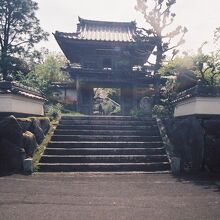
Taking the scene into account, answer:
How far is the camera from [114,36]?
2345cm

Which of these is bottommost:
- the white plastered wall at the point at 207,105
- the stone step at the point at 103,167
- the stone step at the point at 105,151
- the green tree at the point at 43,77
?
the stone step at the point at 103,167

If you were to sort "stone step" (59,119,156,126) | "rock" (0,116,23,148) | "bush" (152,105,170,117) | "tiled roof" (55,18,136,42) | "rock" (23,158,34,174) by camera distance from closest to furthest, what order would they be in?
1. "rock" (23,158,34,174)
2. "rock" (0,116,23,148)
3. "stone step" (59,119,156,126)
4. "bush" (152,105,170,117)
5. "tiled roof" (55,18,136,42)

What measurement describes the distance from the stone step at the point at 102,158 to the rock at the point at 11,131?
4.00 feet

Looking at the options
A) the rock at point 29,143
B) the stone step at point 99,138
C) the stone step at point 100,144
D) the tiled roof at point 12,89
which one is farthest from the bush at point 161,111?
the rock at point 29,143

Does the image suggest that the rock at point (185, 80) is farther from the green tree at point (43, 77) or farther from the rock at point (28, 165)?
the green tree at point (43, 77)

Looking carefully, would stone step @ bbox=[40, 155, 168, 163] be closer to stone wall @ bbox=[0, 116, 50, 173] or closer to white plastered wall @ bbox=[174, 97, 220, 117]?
stone wall @ bbox=[0, 116, 50, 173]

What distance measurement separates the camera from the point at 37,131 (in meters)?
11.0

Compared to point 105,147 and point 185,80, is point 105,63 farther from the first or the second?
point 105,147

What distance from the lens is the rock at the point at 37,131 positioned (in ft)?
35.6

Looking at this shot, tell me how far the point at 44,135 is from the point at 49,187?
474 cm

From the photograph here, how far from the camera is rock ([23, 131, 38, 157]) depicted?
978cm

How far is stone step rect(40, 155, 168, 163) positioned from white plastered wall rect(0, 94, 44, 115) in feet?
7.53

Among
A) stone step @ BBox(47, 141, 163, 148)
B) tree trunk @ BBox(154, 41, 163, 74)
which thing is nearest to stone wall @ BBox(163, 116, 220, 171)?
stone step @ BBox(47, 141, 163, 148)

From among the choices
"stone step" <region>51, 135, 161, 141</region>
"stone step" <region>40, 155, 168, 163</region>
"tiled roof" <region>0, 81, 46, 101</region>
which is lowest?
"stone step" <region>40, 155, 168, 163</region>
